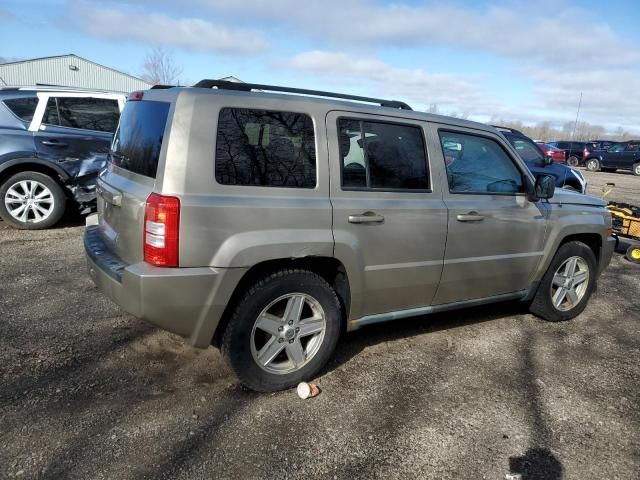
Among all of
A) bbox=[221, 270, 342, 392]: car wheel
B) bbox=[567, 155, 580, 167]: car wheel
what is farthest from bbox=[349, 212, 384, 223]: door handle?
bbox=[567, 155, 580, 167]: car wheel

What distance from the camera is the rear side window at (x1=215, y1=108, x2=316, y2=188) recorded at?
2.80 meters

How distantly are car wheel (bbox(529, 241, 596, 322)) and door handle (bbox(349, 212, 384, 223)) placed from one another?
6.94 ft

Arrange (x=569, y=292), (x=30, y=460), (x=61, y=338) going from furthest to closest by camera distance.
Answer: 1. (x=569, y=292)
2. (x=61, y=338)
3. (x=30, y=460)

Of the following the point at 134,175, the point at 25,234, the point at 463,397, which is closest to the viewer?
the point at 134,175

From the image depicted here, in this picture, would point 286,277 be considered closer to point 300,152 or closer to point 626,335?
point 300,152

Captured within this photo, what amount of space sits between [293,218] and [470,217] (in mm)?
1469

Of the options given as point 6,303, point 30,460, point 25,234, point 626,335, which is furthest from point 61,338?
point 626,335

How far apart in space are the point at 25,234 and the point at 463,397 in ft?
19.3

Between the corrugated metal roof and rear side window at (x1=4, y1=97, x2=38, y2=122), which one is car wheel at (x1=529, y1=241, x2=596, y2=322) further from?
the corrugated metal roof

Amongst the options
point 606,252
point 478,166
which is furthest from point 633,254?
point 478,166

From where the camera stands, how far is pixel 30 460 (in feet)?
7.95

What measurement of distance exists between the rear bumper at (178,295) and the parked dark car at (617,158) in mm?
28185

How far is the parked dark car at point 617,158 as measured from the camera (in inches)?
998

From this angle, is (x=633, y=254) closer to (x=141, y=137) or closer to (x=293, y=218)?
(x=293, y=218)
